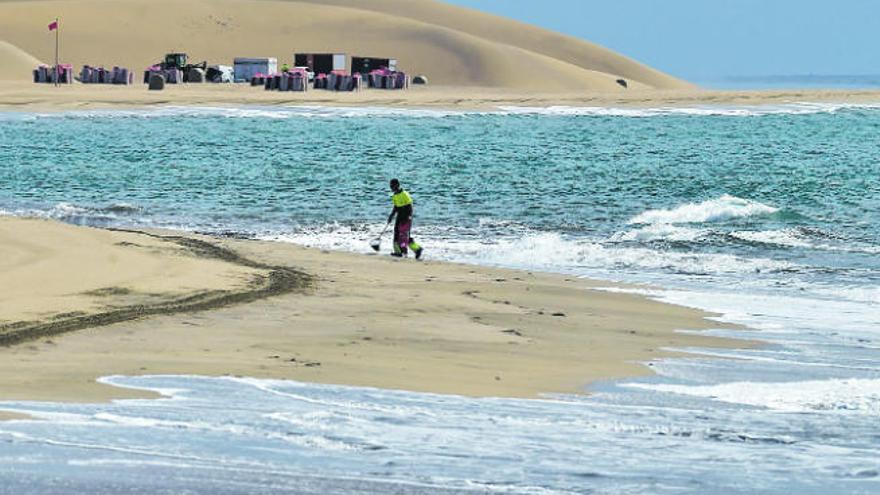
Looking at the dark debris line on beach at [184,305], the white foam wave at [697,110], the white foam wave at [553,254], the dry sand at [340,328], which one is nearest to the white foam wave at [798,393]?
the dry sand at [340,328]

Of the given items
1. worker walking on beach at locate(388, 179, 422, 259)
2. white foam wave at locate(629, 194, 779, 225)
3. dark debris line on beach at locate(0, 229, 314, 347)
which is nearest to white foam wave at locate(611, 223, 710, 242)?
white foam wave at locate(629, 194, 779, 225)

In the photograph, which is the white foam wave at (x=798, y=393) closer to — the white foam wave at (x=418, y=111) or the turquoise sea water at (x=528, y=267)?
the turquoise sea water at (x=528, y=267)

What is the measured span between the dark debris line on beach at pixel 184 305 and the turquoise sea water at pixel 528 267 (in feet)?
7.77

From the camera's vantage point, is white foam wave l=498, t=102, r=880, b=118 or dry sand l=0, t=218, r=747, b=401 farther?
white foam wave l=498, t=102, r=880, b=118

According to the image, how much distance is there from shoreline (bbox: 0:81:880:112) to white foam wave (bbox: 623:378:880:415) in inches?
2794

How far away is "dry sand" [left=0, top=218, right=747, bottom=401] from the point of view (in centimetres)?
1273

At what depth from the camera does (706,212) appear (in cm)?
3288

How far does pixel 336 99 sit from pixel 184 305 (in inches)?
3235

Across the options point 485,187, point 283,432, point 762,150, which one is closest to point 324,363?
point 283,432

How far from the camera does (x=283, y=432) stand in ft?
34.7

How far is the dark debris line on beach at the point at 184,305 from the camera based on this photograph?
14.2m

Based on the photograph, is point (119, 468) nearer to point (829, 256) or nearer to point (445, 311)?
point (445, 311)

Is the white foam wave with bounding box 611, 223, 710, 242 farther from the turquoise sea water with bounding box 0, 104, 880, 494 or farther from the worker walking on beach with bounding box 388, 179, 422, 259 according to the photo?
the worker walking on beach with bounding box 388, 179, 422, 259

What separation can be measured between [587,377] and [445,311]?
405 centimetres
